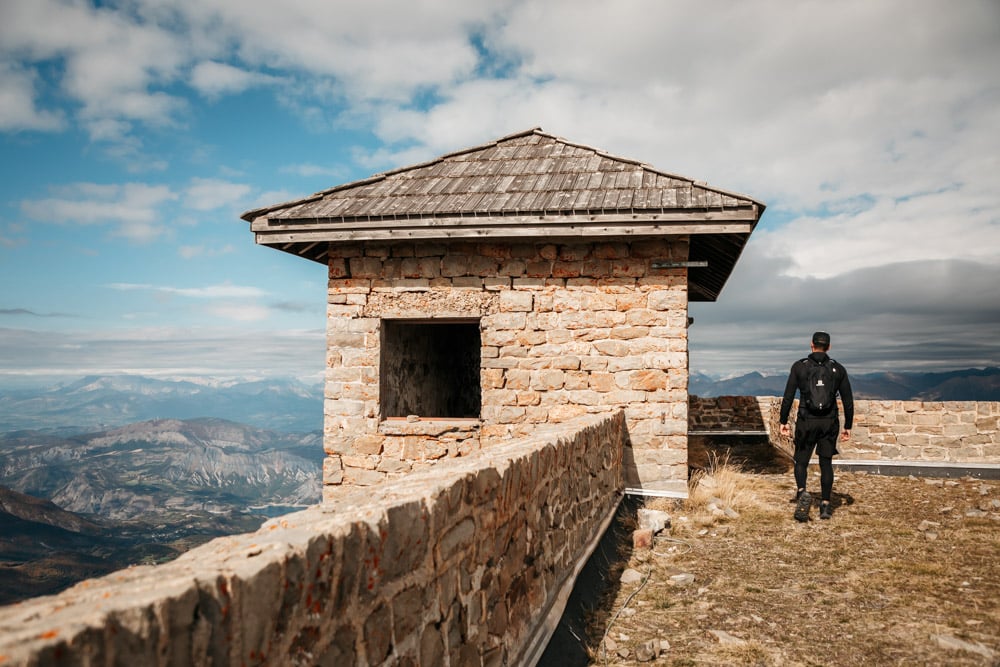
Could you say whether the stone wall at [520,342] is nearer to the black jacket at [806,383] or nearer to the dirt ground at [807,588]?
the black jacket at [806,383]

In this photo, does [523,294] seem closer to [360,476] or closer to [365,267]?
[365,267]

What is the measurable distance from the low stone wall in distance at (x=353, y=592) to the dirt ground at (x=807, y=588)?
90 centimetres

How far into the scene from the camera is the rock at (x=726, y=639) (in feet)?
12.7

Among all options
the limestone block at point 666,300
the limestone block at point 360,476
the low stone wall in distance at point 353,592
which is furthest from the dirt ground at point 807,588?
the limestone block at point 360,476

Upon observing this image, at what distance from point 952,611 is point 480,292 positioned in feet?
18.0

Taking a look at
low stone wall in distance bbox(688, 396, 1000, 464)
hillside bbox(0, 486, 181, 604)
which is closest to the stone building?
low stone wall in distance bbox(688, 396, 1000, 464)

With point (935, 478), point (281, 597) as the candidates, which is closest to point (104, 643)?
point (281, 597)

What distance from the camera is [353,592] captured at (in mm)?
1978

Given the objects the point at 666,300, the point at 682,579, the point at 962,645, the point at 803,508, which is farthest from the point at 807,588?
the point at 666,300

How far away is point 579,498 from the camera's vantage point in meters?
5.20

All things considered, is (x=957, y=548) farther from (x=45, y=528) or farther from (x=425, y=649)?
(x=45, y=528)

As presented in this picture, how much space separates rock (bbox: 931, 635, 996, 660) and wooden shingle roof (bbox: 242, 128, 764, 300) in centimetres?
445

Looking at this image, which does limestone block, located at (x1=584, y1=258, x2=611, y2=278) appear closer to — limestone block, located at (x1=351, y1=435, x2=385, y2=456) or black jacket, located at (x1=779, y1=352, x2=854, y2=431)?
black jacket, located at (x1=779, y1=352, x2=854, y2=431)

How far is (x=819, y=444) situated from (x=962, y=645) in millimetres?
3455
